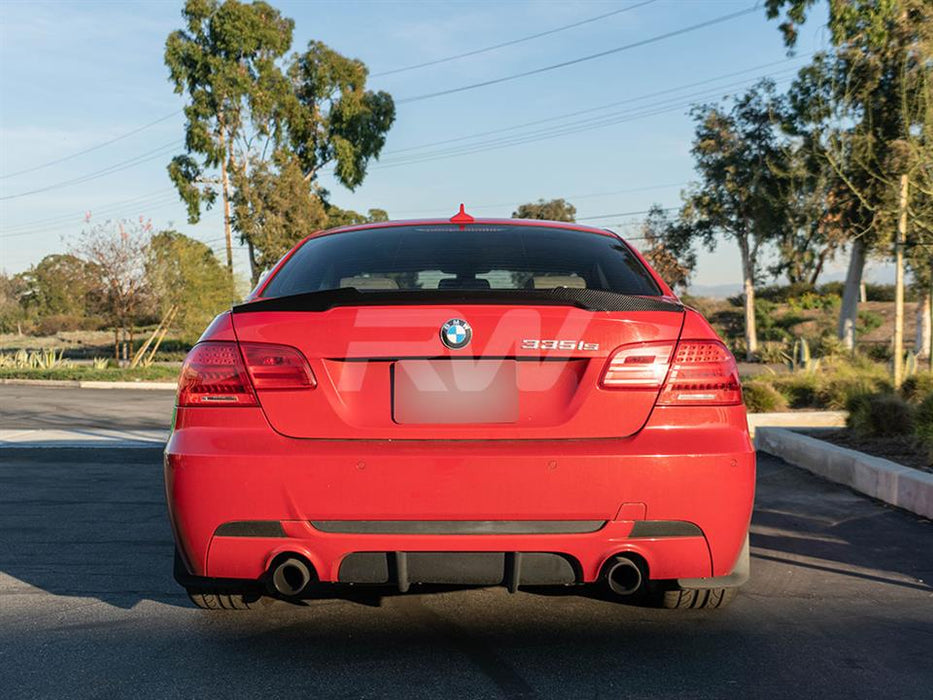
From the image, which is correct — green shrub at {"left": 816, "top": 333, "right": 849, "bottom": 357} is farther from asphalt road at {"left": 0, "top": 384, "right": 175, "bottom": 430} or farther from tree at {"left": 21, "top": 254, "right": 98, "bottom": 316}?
tree at {"left": 21, "top": 254, "right": 98, "bottom": 316}

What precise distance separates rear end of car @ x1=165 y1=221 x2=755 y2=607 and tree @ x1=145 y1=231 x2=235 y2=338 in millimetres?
28087

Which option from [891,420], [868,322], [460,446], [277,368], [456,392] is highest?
[277,368]

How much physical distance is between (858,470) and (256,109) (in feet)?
142

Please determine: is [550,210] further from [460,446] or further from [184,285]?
[460,446]

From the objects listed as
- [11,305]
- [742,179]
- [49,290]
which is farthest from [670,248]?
[49,290]

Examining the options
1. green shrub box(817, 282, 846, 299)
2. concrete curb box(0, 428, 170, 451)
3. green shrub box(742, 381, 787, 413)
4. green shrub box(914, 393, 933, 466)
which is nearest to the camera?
green shrub box(914, 393, 933, 466)

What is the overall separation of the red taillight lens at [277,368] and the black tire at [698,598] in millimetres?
1828

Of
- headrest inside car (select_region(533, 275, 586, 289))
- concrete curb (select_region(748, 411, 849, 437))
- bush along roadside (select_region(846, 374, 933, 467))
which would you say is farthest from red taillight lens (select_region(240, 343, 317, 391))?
concrete curb (select_region(748, 411, 849, 437))

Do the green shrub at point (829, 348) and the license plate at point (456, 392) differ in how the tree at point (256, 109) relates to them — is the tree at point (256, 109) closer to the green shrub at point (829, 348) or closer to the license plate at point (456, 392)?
the green shrub at point (829, 348)

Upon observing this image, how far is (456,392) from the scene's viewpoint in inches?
132

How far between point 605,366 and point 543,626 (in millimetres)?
1266

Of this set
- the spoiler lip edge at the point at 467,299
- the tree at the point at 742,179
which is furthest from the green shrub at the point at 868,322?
the spoiler lip edge at the point at 467,299

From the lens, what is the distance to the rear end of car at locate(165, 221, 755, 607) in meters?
→ 3.27

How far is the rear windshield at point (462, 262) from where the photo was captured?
4.13 metres
